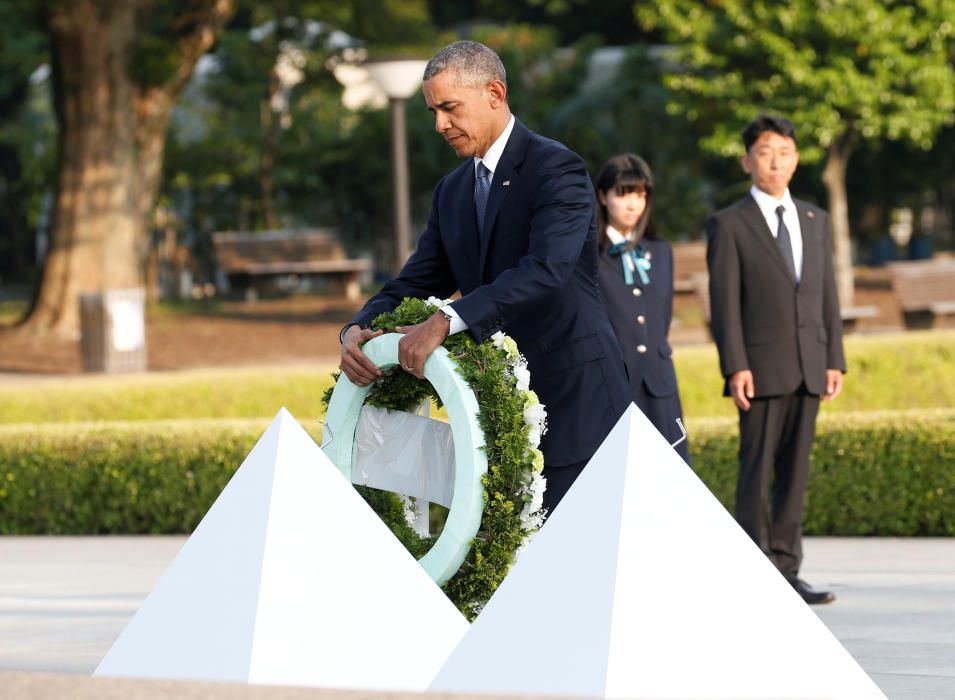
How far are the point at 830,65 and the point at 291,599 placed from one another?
1830 cm

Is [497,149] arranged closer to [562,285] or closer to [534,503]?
[562,285]

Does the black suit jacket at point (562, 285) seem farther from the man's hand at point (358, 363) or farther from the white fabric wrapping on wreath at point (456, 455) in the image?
the man's hand at point (358, 363)

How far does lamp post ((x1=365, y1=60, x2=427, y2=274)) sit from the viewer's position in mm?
13844

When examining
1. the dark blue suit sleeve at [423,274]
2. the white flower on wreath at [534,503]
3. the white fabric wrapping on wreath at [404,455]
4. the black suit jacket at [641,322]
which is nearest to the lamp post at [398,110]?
the black suit jacket at [641,322]

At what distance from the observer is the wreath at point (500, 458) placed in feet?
14.3

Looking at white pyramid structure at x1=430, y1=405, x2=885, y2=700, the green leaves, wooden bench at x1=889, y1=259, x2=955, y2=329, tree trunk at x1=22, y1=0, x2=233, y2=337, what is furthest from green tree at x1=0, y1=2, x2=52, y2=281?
white pyramid structure at x1=430, y1=405, x2=885, y2=700

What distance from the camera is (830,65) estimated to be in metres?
21.1

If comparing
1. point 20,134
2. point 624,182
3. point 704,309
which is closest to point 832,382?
point 624,182

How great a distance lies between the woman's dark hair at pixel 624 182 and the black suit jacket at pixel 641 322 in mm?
128

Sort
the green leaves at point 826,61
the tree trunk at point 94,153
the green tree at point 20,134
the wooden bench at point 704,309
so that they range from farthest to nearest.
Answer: the green tree at point 20,134
the green leaves at point 826,61
the tree trunk at point 94,153
the wooden bench at point 704,309

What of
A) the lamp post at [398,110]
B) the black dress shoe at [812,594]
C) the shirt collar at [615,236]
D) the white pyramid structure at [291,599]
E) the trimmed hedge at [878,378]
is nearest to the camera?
the white pyramid structure at [291,599]

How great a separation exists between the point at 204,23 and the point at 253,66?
9140 millimetres

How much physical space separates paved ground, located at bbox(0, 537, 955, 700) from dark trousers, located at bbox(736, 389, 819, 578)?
381 mm

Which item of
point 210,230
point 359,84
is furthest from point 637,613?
point 359,84
